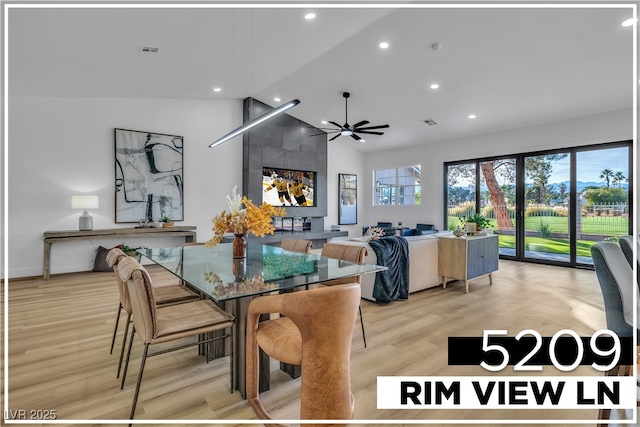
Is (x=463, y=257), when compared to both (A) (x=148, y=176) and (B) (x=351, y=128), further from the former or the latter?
(A) (x=148, y=176)

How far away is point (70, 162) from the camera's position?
5.29 metres

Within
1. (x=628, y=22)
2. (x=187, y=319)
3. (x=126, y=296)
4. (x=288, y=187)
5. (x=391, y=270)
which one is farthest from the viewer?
(x=288, y=187)

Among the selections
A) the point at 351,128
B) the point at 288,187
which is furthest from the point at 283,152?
the point at 351,128

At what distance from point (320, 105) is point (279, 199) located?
224 centimetres

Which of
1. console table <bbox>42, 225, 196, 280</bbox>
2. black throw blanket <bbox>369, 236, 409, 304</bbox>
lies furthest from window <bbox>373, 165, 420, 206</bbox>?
console table <bbox>42, 225, 196, 280</bbox>

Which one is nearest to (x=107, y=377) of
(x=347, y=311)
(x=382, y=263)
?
(x=347, y=311)

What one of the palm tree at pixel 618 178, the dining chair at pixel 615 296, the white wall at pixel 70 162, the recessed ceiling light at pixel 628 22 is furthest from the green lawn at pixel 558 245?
the white wall at pixel 70 162

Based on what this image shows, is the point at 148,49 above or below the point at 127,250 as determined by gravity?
above

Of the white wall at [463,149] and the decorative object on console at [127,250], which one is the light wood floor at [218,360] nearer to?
the decorative object on console at [127,250]

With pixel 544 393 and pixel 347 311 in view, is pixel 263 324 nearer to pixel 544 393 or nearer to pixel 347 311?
pixel 347 311

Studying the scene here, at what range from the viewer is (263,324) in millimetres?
1801

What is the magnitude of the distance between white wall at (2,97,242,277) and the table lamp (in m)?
0.21

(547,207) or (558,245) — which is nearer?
(558,245)

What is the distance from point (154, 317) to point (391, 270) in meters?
2.65
